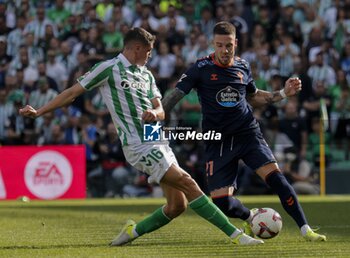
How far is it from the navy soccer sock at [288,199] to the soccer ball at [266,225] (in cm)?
16

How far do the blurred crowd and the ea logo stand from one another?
686mm

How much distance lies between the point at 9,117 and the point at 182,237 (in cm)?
1082

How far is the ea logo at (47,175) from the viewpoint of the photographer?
62.7ft

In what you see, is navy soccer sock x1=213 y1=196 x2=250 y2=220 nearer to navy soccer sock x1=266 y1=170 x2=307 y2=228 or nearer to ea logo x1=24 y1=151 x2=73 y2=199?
navy soccer sock x1=266 y1=170 x2=307 y2=228

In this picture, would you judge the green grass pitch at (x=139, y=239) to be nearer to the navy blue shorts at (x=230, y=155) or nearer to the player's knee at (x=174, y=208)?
the player's knee at (x=174, y=208)

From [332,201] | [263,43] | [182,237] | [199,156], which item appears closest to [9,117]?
[199,156]

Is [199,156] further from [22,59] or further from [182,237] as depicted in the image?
[182,237]

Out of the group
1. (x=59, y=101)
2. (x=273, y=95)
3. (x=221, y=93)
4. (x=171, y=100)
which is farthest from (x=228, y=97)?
(x=59, y=101)

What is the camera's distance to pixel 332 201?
17250mm

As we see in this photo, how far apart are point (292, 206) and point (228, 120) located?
3.69ft

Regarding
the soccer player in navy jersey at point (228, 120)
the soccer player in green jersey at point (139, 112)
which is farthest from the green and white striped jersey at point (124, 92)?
the soccer player in navy jersey at point (228, 120)

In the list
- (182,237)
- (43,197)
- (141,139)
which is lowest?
(43,197)

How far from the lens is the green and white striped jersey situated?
900 cm

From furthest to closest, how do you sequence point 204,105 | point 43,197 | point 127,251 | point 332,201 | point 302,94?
Answer: 1. point 302,94
2. point 43,197
3. point 332,201
4. point 204,105
5. point 127,251
